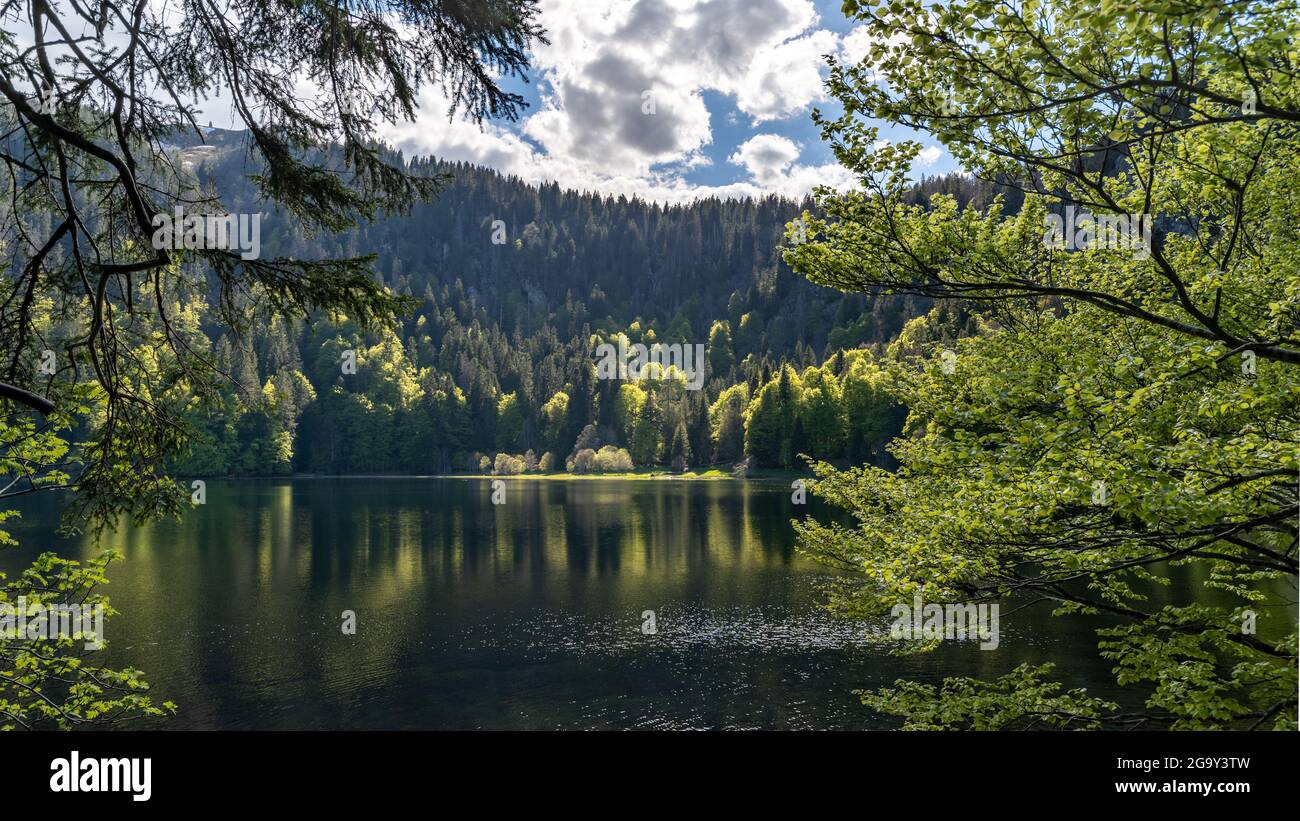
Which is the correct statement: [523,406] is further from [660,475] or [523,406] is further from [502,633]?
[502,633]

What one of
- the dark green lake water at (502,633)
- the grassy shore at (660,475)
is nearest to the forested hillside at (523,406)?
the grassy shore at (660,475)

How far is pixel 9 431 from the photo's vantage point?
776 cm

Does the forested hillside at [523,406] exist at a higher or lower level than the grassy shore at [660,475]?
higher

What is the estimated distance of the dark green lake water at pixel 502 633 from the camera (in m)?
19.1

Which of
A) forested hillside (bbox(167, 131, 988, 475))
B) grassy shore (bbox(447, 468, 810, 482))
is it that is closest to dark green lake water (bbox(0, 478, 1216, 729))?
grassy shore (bbox(447, 468, 810, 482))

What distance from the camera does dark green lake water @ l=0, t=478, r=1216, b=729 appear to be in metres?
19.1

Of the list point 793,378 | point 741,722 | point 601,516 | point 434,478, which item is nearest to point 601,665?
point 741,722

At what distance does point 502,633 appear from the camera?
84.1ft

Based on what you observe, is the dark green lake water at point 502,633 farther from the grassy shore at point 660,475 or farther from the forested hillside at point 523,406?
the forested hillside at point 523,406

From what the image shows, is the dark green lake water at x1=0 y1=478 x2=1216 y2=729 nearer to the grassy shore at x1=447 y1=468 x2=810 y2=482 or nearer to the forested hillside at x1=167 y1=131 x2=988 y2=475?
the grassy shore at x1=447 y1=468 x2=810 y2=482

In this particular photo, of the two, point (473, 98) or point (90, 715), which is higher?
point (473, 98)

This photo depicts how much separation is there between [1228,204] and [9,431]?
1550 cm

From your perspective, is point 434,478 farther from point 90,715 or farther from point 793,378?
point 90,715
